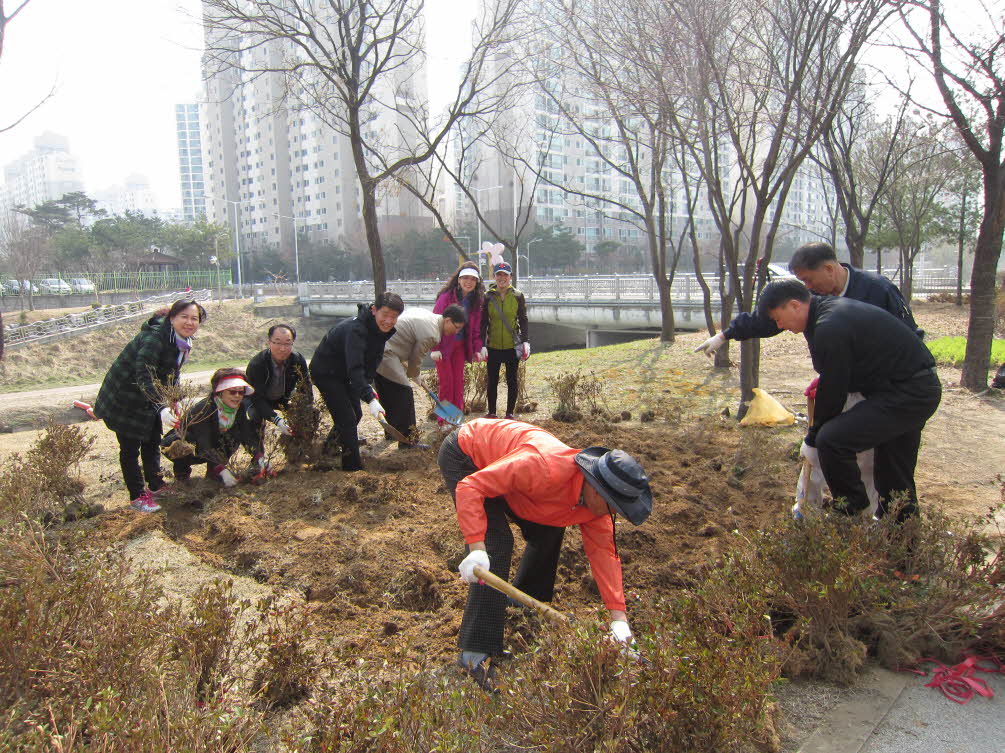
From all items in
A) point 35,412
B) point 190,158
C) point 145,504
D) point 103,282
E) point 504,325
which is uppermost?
point 190,158

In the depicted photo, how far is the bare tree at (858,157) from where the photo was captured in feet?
36.2

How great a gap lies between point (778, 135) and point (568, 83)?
663 cm

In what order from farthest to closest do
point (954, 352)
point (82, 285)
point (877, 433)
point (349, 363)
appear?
point (82, 285)
point (954, 352)
point (349, 363)
point (877, 433)

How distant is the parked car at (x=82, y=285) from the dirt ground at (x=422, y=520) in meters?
33.6

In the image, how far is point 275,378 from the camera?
485 centimetres

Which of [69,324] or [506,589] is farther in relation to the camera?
[69,324]

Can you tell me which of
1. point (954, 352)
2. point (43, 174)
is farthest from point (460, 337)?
point (43, 174)

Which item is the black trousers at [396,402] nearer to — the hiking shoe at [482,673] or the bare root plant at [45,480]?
the bare root plant at [45,480]

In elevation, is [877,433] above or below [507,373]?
above

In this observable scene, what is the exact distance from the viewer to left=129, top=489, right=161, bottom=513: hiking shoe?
3961mm

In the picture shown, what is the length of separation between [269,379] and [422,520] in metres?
1.72

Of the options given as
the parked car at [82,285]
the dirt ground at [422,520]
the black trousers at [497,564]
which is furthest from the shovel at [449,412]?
the parked car at [82,285]

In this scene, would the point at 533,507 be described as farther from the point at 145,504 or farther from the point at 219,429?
the point at 219,429

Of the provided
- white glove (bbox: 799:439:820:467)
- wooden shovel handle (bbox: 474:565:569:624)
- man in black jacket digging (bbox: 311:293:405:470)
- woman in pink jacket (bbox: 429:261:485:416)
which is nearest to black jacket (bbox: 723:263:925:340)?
white glove (bbox: 799:439:820:467)
